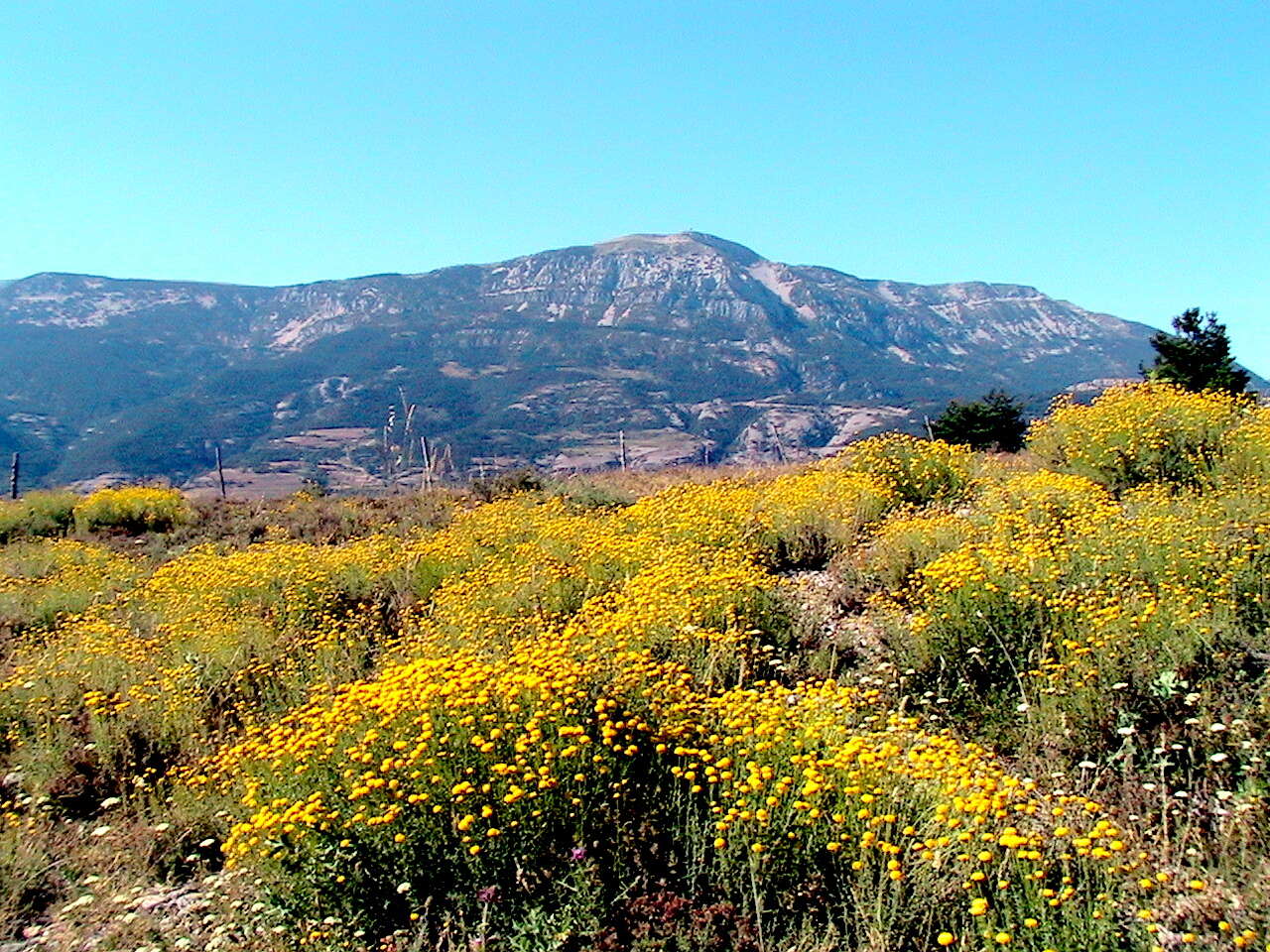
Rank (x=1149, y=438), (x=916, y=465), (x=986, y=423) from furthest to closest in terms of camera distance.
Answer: (x=986, y=423), (x=916, y=465), (x=1149, y=438)

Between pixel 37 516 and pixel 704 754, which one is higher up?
pixel 704 754

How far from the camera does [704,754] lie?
3549 millimetres

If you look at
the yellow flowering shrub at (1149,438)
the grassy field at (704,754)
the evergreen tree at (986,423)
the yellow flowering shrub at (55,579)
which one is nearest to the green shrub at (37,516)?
the yellow flowering shrub at (55,579)

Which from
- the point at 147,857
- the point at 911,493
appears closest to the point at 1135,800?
the point at 147,857

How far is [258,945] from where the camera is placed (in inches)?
132

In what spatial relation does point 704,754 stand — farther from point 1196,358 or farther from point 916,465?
point 1196,358

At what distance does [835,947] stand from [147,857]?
344 cm

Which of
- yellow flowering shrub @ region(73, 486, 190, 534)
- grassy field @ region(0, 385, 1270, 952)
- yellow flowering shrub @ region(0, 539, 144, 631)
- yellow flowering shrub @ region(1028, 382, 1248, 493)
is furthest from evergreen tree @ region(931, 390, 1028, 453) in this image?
yellow flowering shrub @ region(0, 539, 144, 631)

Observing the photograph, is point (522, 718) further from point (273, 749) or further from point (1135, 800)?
point (1135, 800)

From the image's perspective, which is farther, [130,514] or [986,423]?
[986,423]

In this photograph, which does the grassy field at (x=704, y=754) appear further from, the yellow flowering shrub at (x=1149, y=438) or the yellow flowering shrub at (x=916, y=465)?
the yellow flowering shrub at (x=916, y=465)

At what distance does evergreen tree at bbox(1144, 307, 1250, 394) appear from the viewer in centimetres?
1694

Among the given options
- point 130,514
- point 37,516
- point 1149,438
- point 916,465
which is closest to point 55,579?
point 130,514

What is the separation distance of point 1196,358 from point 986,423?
4.50 metres
